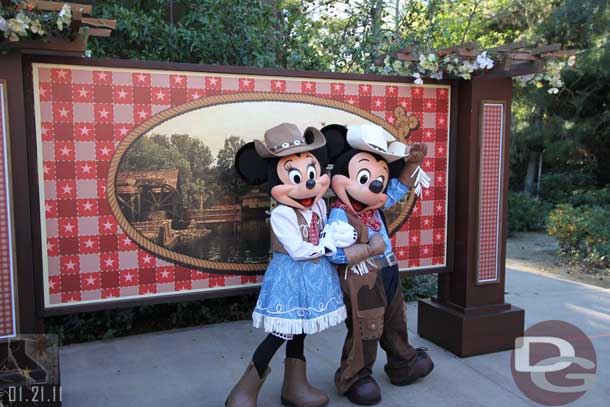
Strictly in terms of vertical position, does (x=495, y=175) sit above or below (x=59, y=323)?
above

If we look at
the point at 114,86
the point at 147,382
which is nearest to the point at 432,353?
the point at 147,382

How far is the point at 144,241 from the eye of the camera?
11.6 feet

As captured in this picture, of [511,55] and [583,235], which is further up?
[511,55]

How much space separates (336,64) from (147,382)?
464 cm

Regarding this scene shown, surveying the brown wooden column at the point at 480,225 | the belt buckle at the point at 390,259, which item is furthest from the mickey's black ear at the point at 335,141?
the brown wooden column at the point at 480,225

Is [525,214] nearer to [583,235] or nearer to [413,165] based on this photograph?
[583,235]

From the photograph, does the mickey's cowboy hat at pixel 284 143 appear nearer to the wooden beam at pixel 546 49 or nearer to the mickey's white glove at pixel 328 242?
the mickey's white glove at pixel 328 242

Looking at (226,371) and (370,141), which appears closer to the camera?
(370,141)

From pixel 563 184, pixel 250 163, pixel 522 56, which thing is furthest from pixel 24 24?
pixel 563 184

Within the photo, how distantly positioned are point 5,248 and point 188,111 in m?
1.35

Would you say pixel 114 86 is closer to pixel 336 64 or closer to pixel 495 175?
pixel 495 175

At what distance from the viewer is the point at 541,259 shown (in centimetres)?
852

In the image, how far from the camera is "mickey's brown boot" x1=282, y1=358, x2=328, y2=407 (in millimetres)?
3363

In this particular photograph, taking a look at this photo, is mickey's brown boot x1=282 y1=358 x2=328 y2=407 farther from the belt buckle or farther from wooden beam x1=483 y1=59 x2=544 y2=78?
wooden beam x1=483 y1=59 x2=544 y2=78
